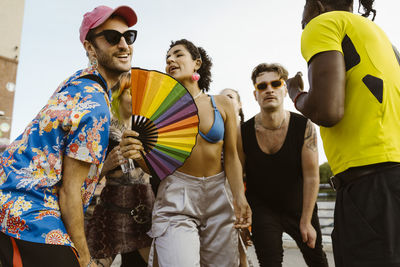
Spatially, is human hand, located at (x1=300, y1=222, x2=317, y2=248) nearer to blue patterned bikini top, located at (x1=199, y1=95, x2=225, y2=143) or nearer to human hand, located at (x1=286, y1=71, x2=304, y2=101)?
blue patterned bikini top, located at (x1=199, y1=95, x2=225, y2=143)

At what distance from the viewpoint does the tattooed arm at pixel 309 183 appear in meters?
3.18

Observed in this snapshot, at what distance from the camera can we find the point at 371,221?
1482 millimetres

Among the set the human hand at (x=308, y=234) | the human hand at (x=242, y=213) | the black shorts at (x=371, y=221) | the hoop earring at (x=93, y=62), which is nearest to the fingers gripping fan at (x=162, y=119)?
the hoop earring at (x=93, y=62)

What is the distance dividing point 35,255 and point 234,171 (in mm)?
1822

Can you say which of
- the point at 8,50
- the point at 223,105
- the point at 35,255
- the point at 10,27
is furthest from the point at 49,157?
the point at 10,27

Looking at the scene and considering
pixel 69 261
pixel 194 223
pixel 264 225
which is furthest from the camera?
pixel 264 225

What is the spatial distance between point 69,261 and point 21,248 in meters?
0.22

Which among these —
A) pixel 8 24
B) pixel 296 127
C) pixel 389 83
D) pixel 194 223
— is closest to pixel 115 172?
pixel 194 223

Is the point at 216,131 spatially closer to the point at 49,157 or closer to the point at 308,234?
the point at 308,234

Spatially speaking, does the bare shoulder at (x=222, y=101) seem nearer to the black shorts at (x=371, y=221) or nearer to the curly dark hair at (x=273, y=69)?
the curly dark hair at (x=273, y=69)

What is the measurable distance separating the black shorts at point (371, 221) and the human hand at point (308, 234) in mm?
1601

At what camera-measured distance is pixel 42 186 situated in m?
1.48

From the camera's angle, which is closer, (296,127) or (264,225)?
(264,225)

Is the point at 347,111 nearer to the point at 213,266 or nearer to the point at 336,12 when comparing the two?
the point at 336,12
